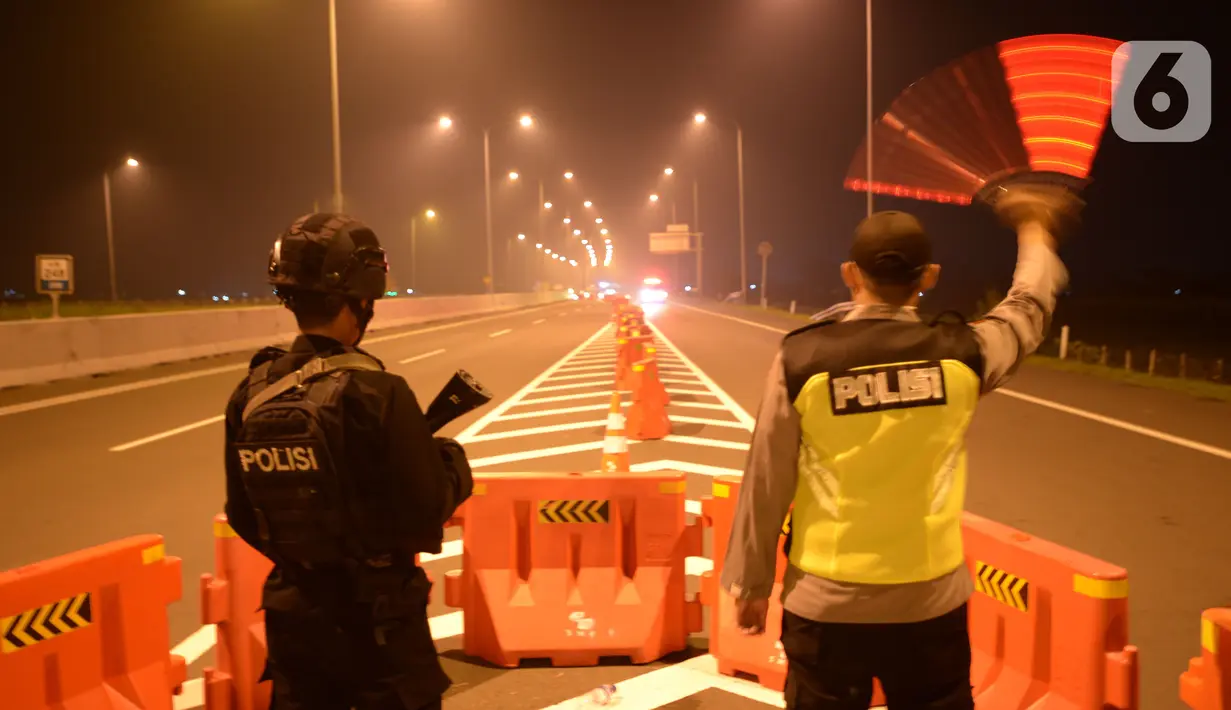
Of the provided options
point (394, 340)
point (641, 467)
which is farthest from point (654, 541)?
point (394, 340)

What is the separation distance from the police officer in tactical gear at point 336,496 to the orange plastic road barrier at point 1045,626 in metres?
2.14

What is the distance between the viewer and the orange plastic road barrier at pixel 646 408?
11.2 m

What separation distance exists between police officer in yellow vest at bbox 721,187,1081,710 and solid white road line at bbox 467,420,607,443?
8595 mm

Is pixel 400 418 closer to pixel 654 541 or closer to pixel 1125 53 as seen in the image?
pixel 1125 53

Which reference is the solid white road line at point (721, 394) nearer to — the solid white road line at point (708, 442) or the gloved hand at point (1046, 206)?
the solid white road line at point (708, 442)

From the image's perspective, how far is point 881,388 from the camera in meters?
2.41

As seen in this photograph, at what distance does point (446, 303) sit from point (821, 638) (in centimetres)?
4353

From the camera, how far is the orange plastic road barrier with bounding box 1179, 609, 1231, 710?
2.97 metres

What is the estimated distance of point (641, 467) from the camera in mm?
9461

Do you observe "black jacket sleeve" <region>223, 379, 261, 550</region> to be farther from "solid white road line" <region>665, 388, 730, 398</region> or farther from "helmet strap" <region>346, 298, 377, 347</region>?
"solid white road line" <region>665, 388, 730, 398</region>

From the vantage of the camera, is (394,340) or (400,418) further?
(394,340)

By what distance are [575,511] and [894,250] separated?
2.82m

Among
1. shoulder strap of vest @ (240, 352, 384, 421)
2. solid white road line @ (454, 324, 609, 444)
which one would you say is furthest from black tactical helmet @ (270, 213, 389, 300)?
solid white road line @ (454, 324, 609, 444)

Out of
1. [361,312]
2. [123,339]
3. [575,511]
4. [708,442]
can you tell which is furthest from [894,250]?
[123,339]
